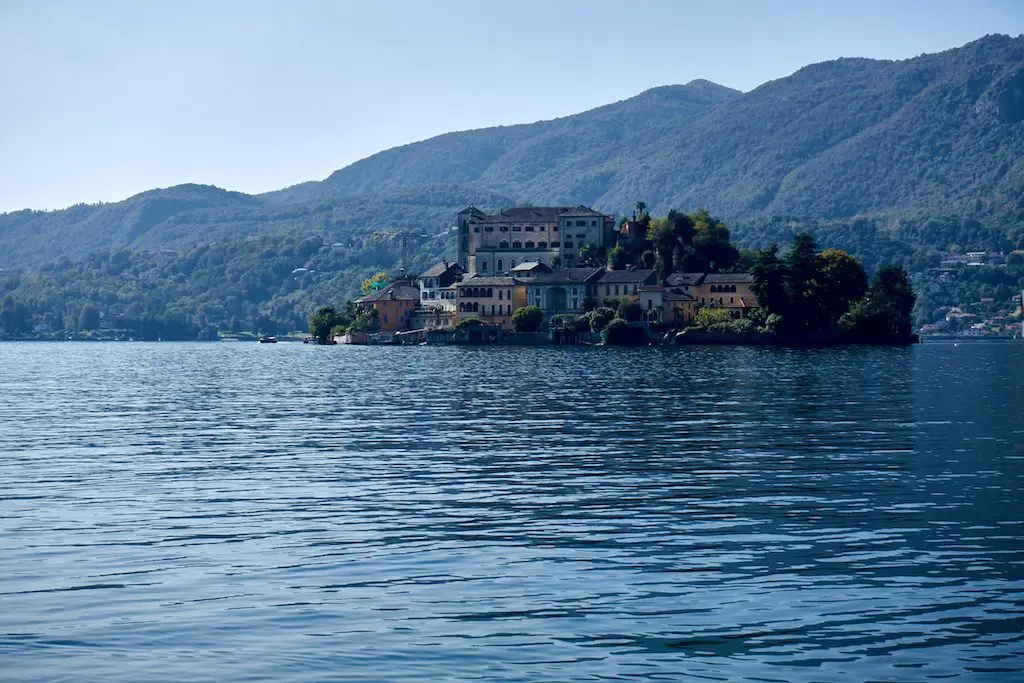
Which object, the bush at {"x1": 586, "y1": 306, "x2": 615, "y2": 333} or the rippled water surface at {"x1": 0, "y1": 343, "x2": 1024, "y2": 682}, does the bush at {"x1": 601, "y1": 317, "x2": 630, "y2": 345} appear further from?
the rippled water surface at {"x1": 0, "y1": 343, "x2": 1024, "y2": 682}

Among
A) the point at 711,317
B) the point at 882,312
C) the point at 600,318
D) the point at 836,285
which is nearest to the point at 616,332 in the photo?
the point at 600,318

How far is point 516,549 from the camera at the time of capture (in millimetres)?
27562

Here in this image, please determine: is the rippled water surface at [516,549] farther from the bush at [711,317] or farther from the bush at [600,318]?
the bush at [600,318]

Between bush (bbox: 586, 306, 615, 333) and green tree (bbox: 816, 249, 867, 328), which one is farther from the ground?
green tree (bbox: 816, 249, 867, 328)

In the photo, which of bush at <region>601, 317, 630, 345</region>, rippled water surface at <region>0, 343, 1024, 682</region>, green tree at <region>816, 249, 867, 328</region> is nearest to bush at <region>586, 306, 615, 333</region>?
bush at <region>601, 317, 630, 345</region>

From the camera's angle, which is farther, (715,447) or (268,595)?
(715,447)

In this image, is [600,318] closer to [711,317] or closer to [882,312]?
[711,317]

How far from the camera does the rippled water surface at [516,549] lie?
1994 centimetres

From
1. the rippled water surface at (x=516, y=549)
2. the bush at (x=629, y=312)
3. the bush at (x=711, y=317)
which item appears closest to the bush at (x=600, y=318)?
the bush at (x=629, y=312)

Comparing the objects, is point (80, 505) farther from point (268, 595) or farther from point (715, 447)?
point (715, 447)

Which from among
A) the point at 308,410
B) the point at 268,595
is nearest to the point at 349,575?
the point at 268,595

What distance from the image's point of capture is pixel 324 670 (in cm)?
1912

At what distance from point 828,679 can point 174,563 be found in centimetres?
1292

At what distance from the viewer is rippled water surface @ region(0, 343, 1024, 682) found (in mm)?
19938
